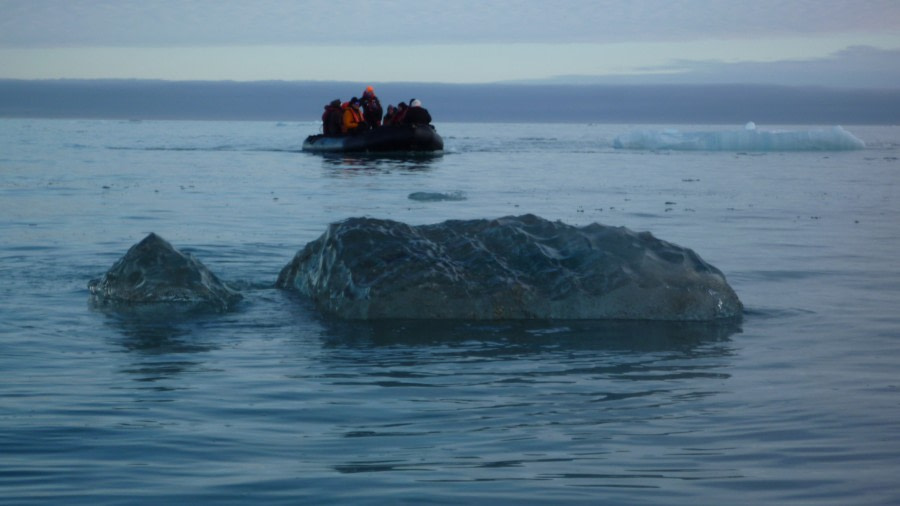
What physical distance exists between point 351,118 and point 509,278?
28664mm

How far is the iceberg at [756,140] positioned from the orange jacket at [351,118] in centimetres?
1244

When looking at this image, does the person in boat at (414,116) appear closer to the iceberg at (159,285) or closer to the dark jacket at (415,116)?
the dark jacket at (415,116)

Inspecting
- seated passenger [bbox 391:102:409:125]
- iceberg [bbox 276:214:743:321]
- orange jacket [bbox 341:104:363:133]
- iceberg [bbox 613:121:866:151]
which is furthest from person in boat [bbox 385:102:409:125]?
iceberg [bbox 276:214:743:321]

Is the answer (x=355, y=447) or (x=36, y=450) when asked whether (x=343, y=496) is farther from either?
(x=36, y=450)

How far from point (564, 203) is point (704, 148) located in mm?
25783

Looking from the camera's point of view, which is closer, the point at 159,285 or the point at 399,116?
the point at 159,285

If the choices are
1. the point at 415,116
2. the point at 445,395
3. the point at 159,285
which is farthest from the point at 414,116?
the point at 445,395

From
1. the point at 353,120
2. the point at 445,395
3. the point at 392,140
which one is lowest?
the point at 445,395

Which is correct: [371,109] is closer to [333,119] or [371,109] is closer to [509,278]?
[333,119]

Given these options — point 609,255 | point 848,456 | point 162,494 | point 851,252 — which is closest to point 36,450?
point 162,494

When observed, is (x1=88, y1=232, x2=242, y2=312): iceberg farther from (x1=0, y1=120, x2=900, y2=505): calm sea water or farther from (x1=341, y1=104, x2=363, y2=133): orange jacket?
(x1=341, y1=104, x2=363, y2=133): orange jacket

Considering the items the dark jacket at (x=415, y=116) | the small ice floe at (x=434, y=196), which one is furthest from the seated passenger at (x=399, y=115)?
the small ice floe at (x=434, y=196)

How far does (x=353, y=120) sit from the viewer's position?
119 feet

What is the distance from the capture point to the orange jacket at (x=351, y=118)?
36031 millimetres
